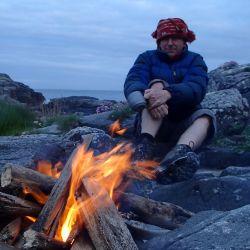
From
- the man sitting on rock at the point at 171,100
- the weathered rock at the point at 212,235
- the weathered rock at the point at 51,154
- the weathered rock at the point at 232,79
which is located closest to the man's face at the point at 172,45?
the man sitting on rock at the point at 171,100

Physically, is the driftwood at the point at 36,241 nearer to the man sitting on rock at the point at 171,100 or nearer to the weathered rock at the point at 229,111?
the man sitting on rock at the point at 171,100

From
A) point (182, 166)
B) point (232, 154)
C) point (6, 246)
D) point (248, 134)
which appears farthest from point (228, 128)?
point (6, 246)

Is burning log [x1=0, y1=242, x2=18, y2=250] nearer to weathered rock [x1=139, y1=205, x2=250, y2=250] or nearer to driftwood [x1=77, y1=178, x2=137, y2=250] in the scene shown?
driftwood [x1=77, y1=178, x2=137, y2=250]

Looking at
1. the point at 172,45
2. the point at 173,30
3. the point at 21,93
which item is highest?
the point at 173,30

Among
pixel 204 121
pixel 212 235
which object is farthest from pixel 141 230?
pixel 204 121

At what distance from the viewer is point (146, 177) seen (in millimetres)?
5211

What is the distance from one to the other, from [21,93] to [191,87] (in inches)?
578

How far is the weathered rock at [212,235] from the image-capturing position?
3381mm

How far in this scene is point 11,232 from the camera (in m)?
4.01

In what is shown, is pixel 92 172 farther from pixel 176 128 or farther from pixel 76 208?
pixel 176 128

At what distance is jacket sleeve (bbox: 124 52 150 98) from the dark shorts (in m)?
0.36

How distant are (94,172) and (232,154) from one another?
12.6 ft

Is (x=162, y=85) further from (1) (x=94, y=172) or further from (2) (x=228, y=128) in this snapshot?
(2) (x=228, y=128)

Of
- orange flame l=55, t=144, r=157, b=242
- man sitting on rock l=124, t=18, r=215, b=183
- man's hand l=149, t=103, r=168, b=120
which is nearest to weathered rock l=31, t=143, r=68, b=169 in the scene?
orange flame l=55, t=144, r=157, b=242
